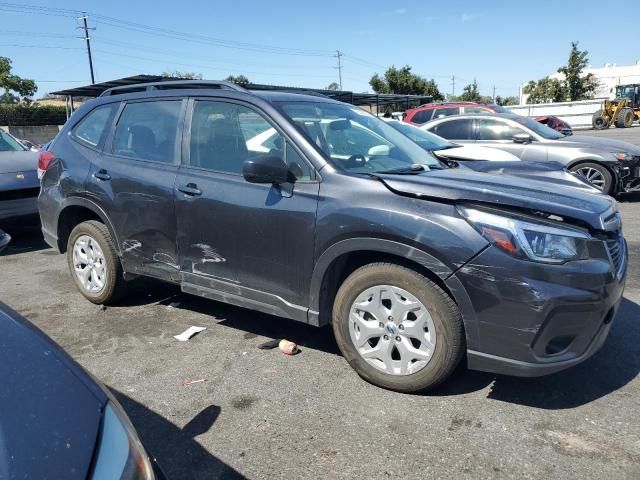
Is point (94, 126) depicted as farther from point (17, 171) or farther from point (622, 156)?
point (622, 156)

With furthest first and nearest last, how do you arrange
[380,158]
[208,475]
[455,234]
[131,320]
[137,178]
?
1. [131,320]
2. [137,178]
3. [380,158]
4. [455,234]
5. [208,475]

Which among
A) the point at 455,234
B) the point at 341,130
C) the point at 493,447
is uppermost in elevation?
the point at 341,130

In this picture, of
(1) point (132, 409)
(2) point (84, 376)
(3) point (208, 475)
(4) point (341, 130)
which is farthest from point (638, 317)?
(2) point (84, 376)

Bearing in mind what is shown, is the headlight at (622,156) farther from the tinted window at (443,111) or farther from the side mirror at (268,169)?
the side mirror at (268,169)

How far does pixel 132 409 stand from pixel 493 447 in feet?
6.62

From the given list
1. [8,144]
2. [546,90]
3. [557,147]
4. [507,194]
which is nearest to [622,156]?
[557,147]

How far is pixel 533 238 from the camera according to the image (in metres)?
2.75

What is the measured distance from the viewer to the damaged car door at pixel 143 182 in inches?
158

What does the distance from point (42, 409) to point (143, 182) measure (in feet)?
8.97

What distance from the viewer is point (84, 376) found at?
1847 millimetres

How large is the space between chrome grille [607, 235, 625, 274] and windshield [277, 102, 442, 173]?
1.29 metres

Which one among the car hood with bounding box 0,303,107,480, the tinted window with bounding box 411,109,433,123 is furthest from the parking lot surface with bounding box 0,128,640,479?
the tinted window with bounding box 411,109,433,123

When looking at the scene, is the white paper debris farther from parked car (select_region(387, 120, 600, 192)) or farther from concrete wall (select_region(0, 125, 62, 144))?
concrete wall (select_region(0, 125, 62, 144))

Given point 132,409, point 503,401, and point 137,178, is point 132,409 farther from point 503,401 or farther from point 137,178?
point 503,401
